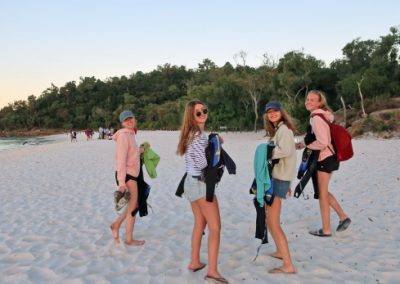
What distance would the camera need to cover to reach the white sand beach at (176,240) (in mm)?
3479

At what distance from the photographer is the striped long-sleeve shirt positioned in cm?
314

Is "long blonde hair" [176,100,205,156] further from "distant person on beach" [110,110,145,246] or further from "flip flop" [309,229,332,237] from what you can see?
"flip flop" [309,229,332,237]

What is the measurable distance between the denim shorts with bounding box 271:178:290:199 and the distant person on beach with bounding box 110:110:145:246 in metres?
1.67

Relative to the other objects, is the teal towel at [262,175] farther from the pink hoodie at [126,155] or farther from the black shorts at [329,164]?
the pink hoodie at [126,155]

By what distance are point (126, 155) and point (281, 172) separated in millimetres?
1763

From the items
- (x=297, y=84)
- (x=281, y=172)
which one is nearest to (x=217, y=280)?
(x=281, y=172)

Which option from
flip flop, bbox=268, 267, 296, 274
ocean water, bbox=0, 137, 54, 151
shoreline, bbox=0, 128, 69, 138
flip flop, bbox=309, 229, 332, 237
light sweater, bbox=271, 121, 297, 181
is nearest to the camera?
light sweater, bbox=271, 121, 297, 181

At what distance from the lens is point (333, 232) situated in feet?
15.0

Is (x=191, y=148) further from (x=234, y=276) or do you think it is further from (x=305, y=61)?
(x=305, y=61)

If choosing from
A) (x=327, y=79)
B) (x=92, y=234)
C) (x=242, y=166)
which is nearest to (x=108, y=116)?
(x=327, y=79)

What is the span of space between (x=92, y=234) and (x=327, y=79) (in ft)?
113

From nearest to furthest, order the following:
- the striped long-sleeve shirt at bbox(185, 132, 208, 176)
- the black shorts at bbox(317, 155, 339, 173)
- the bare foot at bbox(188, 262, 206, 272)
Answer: the striped long-sleeve shirt at bbox(185, 132, 208, 176), the bare foot at bbox(188, 262, 206, 272), the black shorts at bbox(317, 155, 339, 173)

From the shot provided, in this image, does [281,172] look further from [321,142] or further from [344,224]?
[344,224]

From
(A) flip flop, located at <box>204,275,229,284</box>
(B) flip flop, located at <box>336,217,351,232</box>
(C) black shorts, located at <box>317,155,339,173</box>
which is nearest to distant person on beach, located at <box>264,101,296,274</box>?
(A) flip flop, located at <box>204,275,229,284</box>
